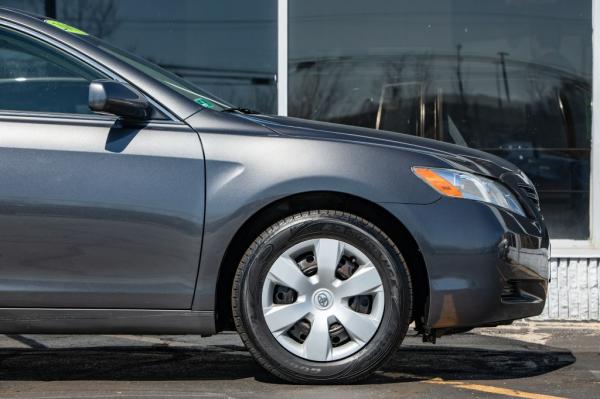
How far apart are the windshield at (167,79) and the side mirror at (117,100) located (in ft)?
0.88

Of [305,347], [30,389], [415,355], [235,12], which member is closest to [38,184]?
[30,389]

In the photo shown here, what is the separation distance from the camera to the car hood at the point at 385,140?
16.5 feet

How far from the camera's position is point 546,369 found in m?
5.66

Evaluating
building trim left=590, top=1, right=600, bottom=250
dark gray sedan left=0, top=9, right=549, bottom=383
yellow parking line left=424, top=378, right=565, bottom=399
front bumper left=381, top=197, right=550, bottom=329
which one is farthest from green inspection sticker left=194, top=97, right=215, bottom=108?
building trim left=590, top=1, right=600, bottom=250

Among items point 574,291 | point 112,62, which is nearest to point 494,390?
point 112,62

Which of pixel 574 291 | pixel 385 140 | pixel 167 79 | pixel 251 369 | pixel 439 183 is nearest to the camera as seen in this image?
pixel 439 183

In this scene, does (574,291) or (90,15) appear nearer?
(574,291)

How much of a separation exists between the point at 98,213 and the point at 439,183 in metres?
Result: 1.36

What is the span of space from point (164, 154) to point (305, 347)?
0.95 m

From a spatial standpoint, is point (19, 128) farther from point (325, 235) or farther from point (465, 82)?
point (465, 82)

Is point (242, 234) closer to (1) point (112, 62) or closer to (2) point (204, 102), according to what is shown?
(2) point (204, 102)

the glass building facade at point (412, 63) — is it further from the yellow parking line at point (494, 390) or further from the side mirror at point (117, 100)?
the side mirror at point (117, 100)

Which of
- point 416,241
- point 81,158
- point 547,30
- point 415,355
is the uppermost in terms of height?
point 547,30

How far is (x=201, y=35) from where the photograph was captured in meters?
8.20
